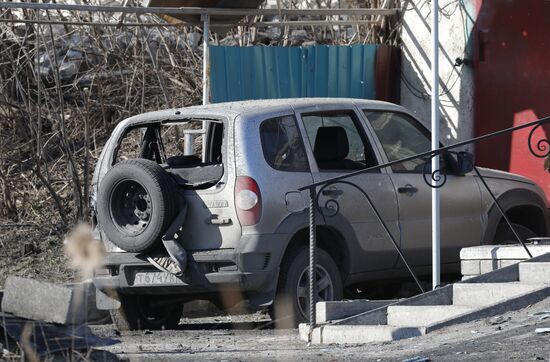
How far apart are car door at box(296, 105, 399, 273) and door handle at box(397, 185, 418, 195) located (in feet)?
0.34

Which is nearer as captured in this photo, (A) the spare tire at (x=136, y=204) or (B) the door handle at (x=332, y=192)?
(A) the spare tire at (x=136, y=204)

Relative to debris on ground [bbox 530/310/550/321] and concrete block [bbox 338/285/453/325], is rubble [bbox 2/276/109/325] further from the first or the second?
debris on ground [bbox 530/310/550/321]

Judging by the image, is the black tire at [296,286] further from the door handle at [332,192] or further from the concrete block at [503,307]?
the concrete block at [503,307]

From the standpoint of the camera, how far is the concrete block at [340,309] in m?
8.91

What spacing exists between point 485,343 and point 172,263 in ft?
9.10

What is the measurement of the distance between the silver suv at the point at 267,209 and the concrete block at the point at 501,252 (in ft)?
1.95

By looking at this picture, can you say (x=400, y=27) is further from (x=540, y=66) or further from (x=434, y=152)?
(x=434, y=152)

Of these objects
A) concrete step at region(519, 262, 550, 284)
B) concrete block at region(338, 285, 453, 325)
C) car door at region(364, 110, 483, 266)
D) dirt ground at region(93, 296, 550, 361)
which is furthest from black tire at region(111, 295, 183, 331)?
concrete step at region(519, 262, 550, 284)

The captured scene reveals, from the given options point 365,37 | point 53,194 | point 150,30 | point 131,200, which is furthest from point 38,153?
point 131,200

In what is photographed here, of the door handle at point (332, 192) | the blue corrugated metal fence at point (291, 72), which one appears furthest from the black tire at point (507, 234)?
the blue corrugated metal fence at point (291, 72)

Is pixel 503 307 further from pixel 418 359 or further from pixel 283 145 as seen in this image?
pixel 283 145

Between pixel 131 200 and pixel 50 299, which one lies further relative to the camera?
pixel 131 200

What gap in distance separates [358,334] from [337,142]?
2.02m

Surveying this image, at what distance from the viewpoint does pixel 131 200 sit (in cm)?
937
